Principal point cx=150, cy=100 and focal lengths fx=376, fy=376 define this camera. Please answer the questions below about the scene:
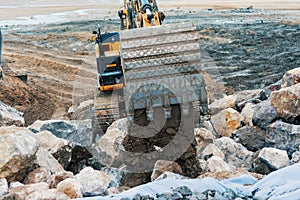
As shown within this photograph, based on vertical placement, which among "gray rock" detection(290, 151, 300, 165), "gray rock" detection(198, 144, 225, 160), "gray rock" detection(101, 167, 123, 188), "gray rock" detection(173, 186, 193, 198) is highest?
"gray rock" detection(173, 186, 193, 198)

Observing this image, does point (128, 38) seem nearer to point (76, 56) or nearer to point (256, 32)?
point (76, 56)

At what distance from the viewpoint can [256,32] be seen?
56.0 feet

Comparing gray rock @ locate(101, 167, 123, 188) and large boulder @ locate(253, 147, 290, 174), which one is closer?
large boulder @ locate(253, 147, 290, 174)

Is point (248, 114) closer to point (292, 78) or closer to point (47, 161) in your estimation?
point (292, 78)

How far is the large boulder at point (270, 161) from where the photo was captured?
4.96 metres

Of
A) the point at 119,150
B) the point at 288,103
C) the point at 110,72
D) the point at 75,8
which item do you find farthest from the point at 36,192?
the point at 75,8

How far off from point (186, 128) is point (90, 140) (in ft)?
6.21

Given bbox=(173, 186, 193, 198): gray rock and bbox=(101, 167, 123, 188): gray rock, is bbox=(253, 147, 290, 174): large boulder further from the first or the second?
bbox=(101, 167, 123, 188): gray rock

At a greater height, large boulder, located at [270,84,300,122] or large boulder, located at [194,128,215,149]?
large boulder, located at [270,84,300,122]

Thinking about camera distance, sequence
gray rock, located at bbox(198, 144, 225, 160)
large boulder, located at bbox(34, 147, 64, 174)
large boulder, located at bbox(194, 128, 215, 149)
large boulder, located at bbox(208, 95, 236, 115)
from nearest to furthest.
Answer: large boulder, located at bbox(34, 147, 64, 174) < gray rock, located at bbox(198, 144, 225, 160) < large boulder, located at bbox(194, 128, 215, 149) < large boulder, located at bbox(208, 95, 236, 115)

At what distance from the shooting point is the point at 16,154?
4.52 metres

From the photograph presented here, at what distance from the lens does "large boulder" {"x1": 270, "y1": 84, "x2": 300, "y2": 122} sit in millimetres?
5820

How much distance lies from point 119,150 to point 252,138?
7.07 feet

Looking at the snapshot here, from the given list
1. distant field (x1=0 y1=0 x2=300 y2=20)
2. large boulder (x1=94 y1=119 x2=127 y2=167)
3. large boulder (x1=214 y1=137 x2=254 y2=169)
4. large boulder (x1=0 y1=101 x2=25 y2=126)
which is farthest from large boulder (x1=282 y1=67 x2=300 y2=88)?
distant field (x1=0 y1=0 x2=300 y2=20)
